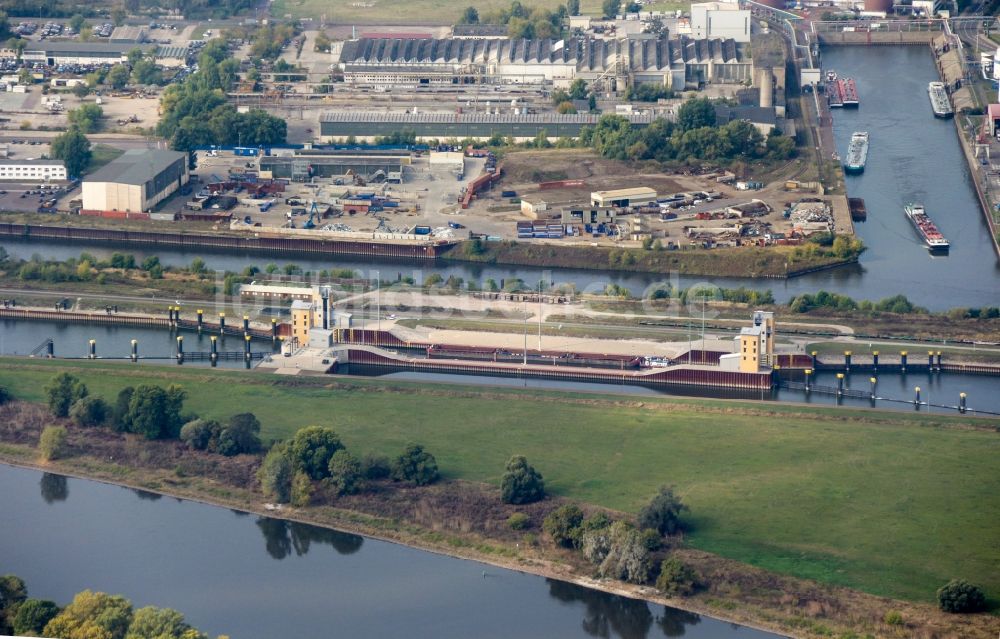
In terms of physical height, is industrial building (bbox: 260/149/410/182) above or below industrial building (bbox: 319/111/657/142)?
below

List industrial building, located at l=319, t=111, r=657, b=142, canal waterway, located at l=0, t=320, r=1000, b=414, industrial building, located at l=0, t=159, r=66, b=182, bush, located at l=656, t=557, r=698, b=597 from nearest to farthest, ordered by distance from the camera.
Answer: bush, located at l=656, t=557, r=698, b=597
canal waterway, located at l=0, t=320, r=1000, b=414
industrial building, located at l=0, t=159, r=66, b=182
industrial building, located at l=319, t=111, r=657, b=142

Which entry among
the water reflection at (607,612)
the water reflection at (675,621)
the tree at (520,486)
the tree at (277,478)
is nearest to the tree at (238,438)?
the tree at (277,478)

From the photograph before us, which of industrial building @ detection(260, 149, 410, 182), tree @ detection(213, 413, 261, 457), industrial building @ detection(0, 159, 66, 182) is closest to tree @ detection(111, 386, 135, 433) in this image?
tree @ detection(213, 413, 261, 457)

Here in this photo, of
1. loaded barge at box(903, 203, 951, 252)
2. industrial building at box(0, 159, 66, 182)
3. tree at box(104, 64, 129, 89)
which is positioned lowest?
loaded barge at box(903, 203, 951, 252)

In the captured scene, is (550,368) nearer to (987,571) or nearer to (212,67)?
(987,571)

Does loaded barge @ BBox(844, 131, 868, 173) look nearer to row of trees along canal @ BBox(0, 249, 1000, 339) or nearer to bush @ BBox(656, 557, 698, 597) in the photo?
row of trees along canal @ BBox(0, 249, 1000, 339)

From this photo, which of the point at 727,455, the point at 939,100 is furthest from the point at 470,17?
the point at 727,455
